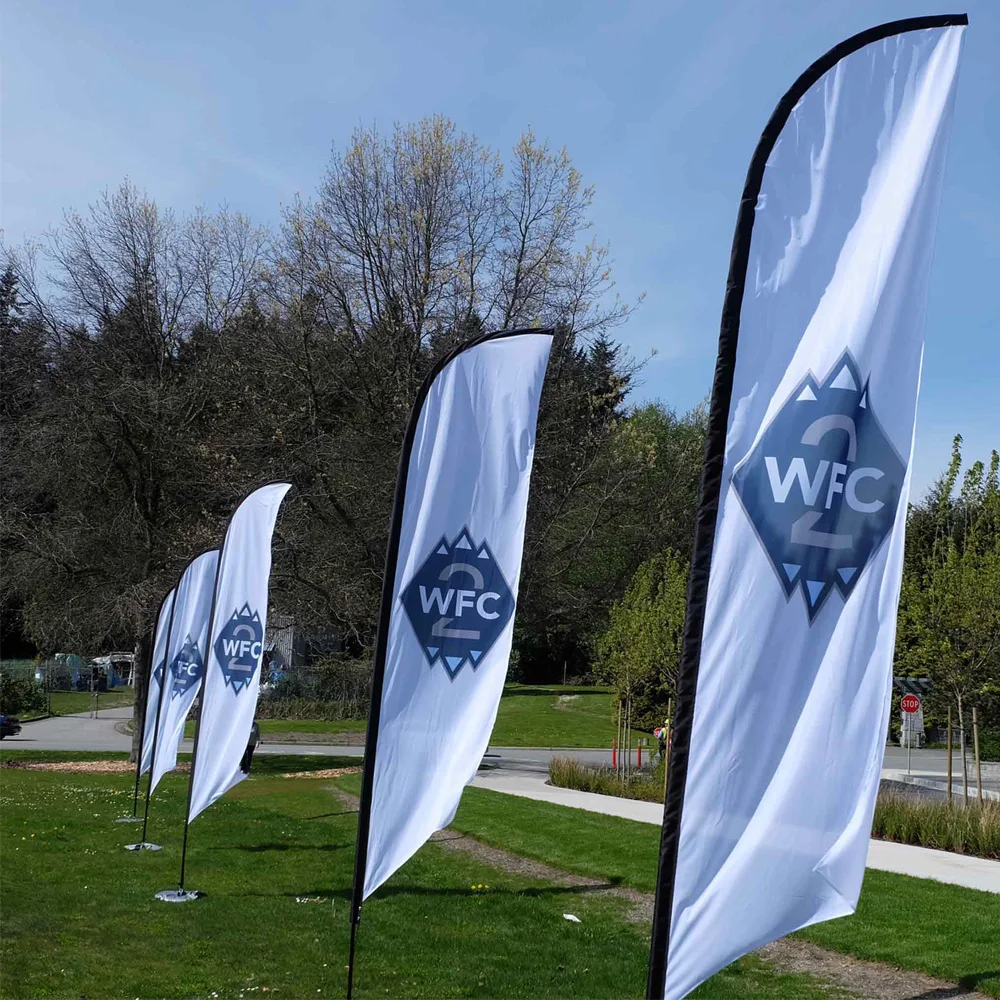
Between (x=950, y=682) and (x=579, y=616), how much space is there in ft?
40.2

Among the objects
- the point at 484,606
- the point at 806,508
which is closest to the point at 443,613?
the point at 484,606

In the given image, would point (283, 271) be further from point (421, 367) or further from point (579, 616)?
point (579, 616)

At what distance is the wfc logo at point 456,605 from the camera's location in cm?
698

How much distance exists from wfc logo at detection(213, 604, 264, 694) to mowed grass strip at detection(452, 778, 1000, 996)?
4.59 metres

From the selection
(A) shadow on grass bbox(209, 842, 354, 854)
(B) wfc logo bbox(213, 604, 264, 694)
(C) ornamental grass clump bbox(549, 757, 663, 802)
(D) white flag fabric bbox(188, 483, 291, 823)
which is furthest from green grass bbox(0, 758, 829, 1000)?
(C) ornamental grass clump bbox(549, 757, 663, 802)

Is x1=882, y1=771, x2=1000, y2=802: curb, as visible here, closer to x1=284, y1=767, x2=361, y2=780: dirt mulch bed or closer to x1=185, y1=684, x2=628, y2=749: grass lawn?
x1=185, y1=684, x2=628, y2=749: grass lawn

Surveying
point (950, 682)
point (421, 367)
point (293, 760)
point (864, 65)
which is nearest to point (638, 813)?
point (950, 682)

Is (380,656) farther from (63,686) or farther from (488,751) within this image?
(63,686)

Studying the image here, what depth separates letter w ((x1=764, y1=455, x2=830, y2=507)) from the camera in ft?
12.3

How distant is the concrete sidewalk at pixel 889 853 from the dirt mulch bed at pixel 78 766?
8247 mm

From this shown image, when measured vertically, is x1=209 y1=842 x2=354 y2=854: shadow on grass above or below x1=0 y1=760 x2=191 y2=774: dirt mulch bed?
above

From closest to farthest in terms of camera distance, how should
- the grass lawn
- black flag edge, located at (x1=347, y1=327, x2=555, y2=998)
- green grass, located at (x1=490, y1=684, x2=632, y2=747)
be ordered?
black flag edge, located at (x1=347, y1=327, x2=555, y2=998), the grass lawn, green grass, located at (x1=490, y1=684, x2=632, y2=747)

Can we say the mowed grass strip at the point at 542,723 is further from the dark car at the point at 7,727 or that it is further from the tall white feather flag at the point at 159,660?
the tall white feather flag at the point at 159,660

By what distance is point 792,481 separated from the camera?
374 cm
